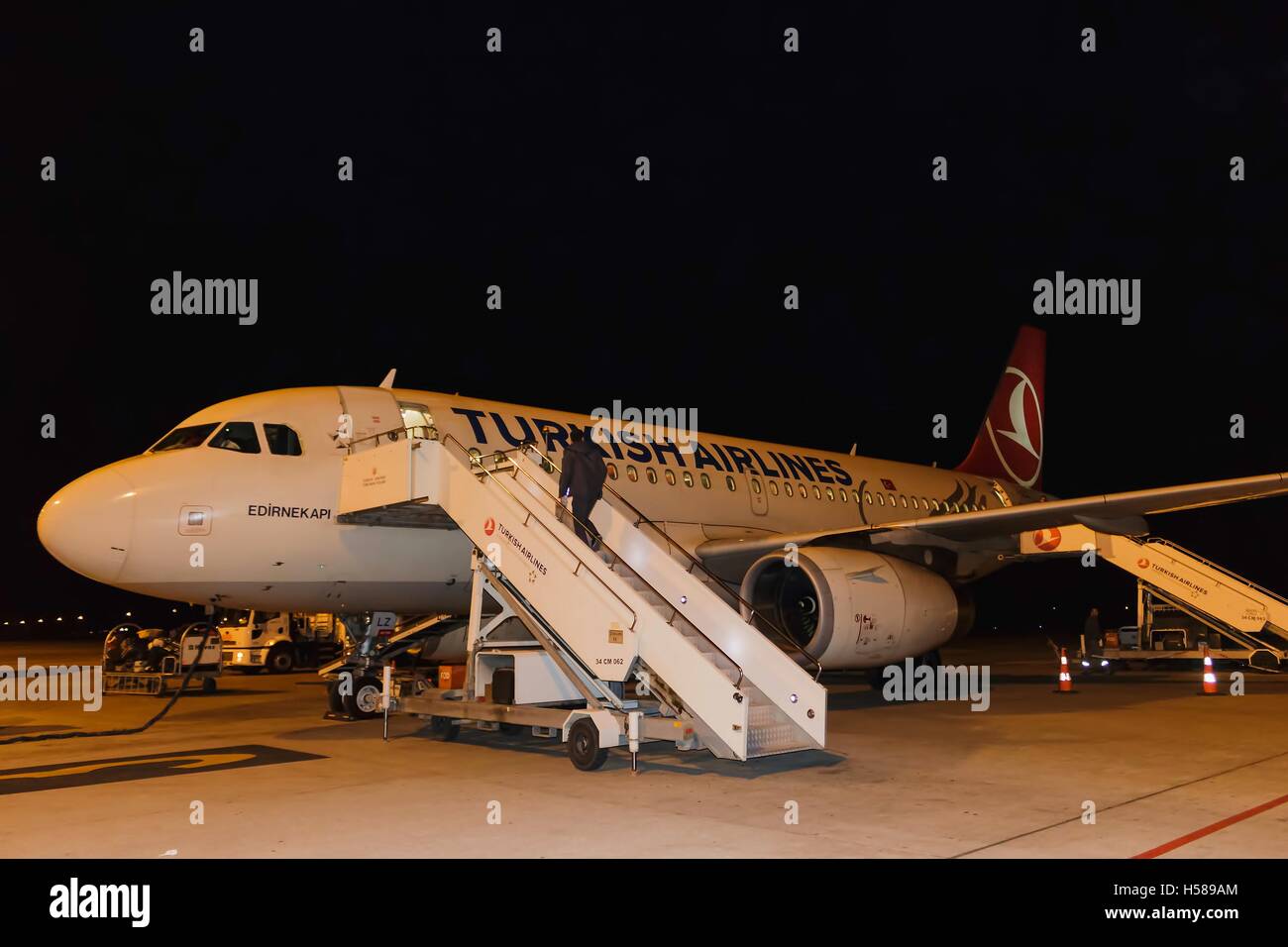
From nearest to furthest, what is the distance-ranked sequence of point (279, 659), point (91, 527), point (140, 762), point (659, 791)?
point (659, 791)
point (140, 762)
point (91, 527)
point (279, 659)

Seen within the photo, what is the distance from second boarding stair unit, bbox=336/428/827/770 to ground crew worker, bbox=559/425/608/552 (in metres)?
0.17

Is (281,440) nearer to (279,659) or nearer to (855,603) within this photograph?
(855,603)

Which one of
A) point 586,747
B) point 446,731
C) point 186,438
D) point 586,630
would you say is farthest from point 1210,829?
point 186,438

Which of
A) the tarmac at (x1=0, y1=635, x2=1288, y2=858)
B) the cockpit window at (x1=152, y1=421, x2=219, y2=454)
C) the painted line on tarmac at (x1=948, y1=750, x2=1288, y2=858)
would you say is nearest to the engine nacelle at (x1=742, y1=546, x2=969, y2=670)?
the tarmac at (x1=0, y1=635, x2=1288, y2=858)

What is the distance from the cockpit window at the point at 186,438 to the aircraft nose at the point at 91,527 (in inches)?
39.8

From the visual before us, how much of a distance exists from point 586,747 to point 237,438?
5049 mm

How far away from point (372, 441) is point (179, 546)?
2.18 m

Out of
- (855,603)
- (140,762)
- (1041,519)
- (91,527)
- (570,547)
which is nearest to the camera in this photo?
(140,762)

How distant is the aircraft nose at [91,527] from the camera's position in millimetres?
9328

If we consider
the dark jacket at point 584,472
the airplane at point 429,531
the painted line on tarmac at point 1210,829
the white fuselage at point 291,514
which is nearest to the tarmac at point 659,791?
the painted line on tarmac at point 1210,829

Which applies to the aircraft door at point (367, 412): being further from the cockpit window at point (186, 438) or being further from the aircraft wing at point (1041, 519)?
the aircraft wing at point (1041, 519)

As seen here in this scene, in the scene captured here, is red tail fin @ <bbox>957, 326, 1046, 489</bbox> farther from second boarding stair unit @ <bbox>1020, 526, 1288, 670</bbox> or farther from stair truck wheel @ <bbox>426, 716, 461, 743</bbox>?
stair truck wheel @ <bbox>426, 716, 461, 743</bbox>

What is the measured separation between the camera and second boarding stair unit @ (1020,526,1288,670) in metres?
17.5

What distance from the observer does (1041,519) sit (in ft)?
40.7
